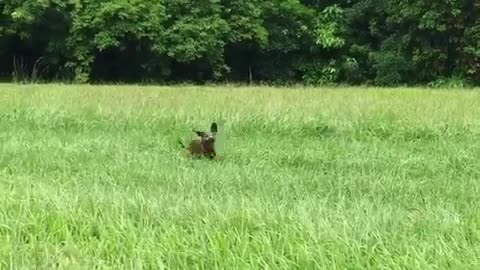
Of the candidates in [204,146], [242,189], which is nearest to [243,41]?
[204,146]

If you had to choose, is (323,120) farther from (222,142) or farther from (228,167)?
(228,167)

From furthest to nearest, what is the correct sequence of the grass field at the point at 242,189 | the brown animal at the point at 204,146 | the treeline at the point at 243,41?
the treeline at the point at 243,41
the brown animal at the point at 204,146
the grass field at the point at 242,189

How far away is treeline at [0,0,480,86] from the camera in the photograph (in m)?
21.2

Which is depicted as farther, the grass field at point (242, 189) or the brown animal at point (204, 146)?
the brown animal at point (204, 146)

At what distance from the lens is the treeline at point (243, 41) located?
69.6 feet

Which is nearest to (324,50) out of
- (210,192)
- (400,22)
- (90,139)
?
(400,22)

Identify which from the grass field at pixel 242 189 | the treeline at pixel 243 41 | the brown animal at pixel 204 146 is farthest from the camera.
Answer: the treeline at pixel 243 41

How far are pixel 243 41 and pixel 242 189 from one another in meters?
18.5

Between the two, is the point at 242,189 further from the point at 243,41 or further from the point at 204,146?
the point at 243,41

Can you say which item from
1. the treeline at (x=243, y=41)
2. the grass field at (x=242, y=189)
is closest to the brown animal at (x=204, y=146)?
the grass field at (x=242, y=189)

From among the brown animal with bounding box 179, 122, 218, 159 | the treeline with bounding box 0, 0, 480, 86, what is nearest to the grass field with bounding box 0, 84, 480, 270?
the brown animal with bounding box 179, 122, 218, 159

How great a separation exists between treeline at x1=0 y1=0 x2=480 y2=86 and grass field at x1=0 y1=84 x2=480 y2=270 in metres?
11.6

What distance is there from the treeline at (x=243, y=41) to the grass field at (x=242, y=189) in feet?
38.1

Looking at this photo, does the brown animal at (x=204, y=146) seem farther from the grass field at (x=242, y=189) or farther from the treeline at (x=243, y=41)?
the treeline at (x=243, y=41)
